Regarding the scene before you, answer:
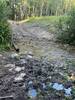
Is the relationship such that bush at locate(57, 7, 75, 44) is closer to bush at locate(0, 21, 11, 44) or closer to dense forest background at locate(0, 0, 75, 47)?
dense forest background at locate(0, 0, 75, 47)

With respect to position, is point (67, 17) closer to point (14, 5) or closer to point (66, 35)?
point (66, 35)

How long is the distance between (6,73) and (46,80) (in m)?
1.34

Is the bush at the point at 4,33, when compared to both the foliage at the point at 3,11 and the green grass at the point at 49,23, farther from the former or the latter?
the green grass at the point at 49,23

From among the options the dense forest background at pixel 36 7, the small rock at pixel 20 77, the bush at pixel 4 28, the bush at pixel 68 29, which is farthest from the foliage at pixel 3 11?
the dense forest background at pixel 36 7

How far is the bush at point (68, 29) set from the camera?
535 inches

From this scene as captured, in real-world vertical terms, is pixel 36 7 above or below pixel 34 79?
below

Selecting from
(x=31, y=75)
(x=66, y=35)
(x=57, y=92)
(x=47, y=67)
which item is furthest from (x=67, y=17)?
(x=57, y=92)

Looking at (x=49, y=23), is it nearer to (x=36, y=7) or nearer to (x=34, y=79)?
(x=34, y=79)

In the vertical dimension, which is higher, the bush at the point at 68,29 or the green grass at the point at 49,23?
the bush at the point at 68,29

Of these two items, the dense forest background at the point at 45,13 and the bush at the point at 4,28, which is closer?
the bush at the point at 4,28

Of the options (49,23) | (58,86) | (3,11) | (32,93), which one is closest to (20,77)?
(32,93)

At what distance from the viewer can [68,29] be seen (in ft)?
45.4

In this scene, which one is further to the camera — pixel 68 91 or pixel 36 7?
pixel 36 7

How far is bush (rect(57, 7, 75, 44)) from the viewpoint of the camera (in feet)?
44.6
